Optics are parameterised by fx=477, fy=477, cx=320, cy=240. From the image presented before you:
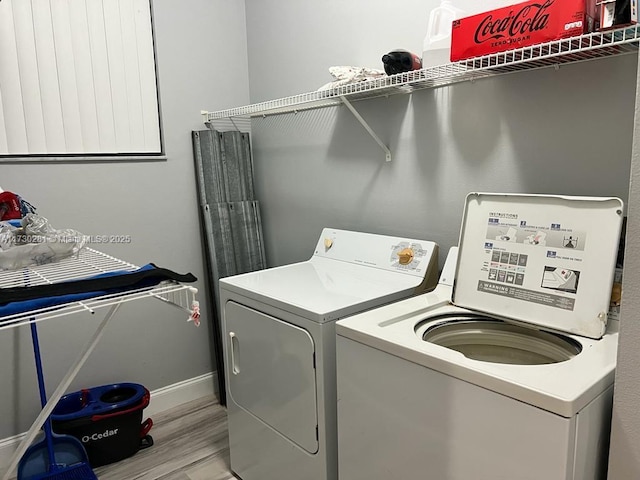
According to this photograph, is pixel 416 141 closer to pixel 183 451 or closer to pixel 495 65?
pixel 495 65

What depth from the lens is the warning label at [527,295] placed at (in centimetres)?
145

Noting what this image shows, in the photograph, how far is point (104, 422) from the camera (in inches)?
89.0

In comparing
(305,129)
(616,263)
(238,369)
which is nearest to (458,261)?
(616,263)

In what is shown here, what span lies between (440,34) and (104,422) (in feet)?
7.36

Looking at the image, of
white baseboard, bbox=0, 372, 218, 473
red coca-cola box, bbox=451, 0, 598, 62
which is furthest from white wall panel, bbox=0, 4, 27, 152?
red coca-cola box, bbox=451, 0, 598, 62

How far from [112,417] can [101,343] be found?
1.38 ft

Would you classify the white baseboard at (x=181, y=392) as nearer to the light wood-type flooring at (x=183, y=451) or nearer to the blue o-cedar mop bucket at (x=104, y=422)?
the light wood-type flooring at (x=183, y=451)

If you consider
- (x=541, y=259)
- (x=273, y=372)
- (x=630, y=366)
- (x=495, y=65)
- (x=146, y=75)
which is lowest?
(x=273, y=372)

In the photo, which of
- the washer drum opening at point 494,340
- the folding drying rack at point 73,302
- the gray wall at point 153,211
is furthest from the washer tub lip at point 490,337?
the gray wall at point 153,211

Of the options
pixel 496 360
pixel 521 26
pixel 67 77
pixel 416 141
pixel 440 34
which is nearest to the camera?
pixel 521 26

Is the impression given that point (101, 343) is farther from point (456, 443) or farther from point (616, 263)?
point (616, 263)

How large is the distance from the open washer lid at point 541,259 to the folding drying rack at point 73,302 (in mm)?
972

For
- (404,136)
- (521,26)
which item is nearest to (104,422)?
(404,136)

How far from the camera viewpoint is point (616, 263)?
4.59 ft
